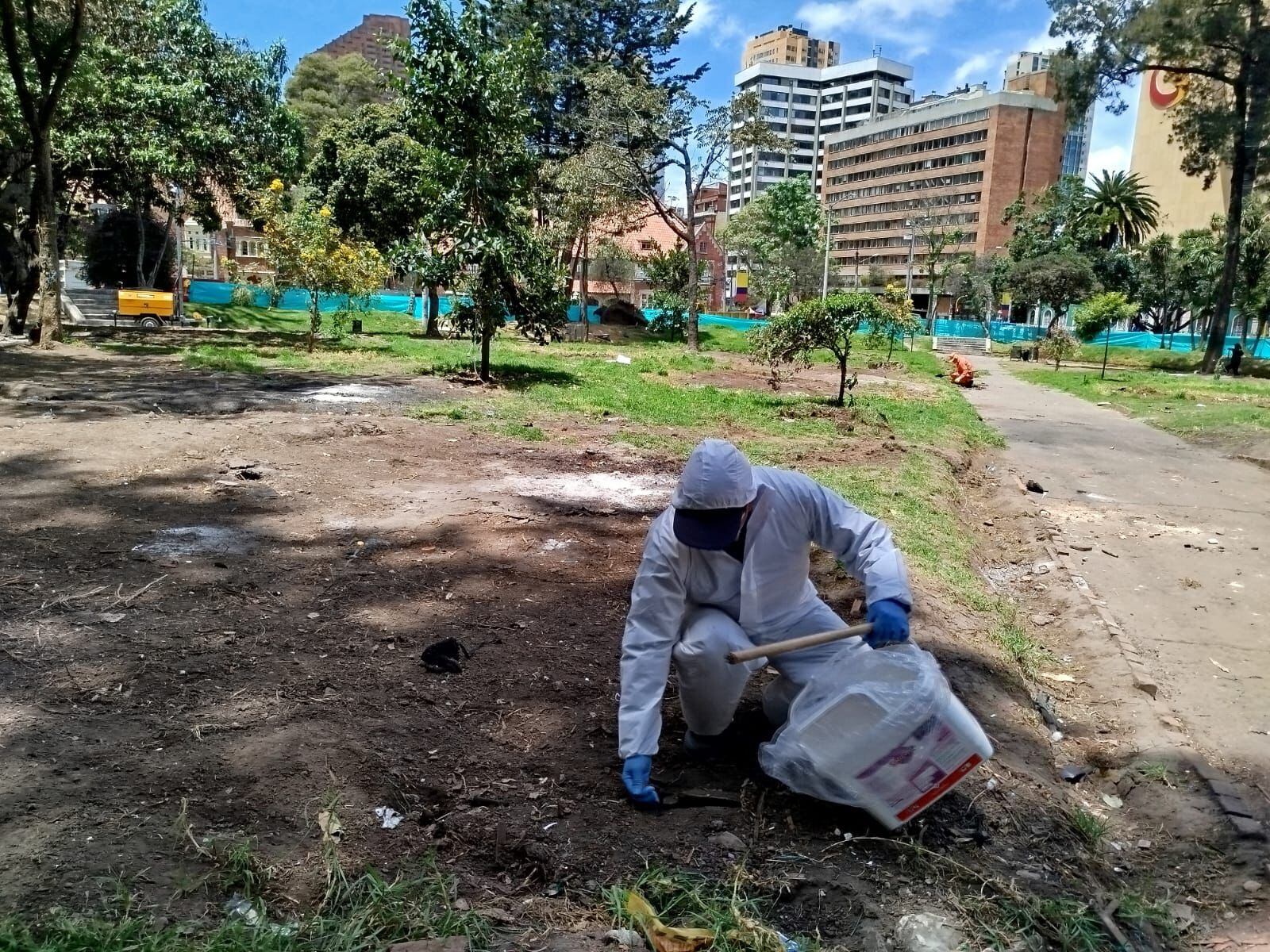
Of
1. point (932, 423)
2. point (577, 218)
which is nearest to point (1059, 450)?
point (932, 423)

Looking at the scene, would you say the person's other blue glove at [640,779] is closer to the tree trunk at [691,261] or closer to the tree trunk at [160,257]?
the tree trunk at [691,261]

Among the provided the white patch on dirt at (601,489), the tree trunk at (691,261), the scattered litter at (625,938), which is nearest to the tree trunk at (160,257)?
the tree trunk at (691,261)

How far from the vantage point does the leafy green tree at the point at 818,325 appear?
1248 centimetres

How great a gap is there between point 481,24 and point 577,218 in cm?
1464

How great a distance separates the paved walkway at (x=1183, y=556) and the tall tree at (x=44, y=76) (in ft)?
49.0

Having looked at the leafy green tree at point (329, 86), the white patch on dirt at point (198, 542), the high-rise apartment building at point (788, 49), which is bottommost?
the white patch on dirt at point (198, 542)

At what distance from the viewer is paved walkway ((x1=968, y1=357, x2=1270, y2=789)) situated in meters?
4.07

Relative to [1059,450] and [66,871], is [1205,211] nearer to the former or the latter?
[1059,450]

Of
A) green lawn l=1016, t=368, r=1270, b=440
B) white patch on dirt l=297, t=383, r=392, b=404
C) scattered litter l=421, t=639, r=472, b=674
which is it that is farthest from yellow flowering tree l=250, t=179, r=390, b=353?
scattered litter l=421, t=639, r=472, b=674

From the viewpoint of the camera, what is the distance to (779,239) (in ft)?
178

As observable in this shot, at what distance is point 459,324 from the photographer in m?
14.1

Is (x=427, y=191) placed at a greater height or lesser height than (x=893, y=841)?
greater

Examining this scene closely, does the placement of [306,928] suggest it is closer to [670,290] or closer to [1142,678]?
[1142,678]

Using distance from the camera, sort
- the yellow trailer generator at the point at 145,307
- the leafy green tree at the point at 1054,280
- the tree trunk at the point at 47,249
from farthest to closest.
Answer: the leafy green tree at the point at 1054,280, the yellow trailer generator at the point at 145,307, the tree trunk at the point at 47,249
